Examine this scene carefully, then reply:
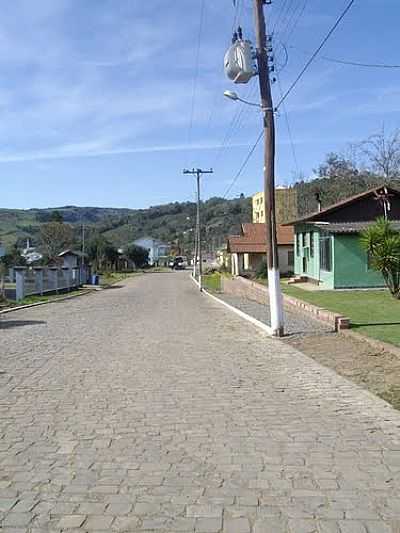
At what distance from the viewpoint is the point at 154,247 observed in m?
159

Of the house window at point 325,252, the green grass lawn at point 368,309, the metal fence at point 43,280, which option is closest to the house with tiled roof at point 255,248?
the metal fence at point 43,280

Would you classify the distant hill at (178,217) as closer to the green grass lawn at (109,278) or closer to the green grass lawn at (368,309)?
the green grass lawn at (109,278)

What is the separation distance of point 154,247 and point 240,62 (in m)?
145

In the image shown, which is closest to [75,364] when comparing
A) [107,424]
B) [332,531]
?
[107,424]

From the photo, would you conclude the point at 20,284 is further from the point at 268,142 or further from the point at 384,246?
A: the point at 268,142

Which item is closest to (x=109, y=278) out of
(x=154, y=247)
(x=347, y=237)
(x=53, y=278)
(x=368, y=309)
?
(x=53, y=278)

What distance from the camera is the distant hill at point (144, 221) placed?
11662cm

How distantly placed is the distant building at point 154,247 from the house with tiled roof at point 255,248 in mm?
89198

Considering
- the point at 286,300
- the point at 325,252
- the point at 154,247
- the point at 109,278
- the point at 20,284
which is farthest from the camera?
the point at 154,247

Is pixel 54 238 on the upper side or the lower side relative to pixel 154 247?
upper

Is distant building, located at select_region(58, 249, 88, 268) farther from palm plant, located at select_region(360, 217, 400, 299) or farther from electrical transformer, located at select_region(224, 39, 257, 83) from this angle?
electrical transformer, located at select_region(224, 39, 257, 83)

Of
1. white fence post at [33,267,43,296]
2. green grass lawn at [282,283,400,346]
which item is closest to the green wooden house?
green grass lawn at [282,283,400,346]

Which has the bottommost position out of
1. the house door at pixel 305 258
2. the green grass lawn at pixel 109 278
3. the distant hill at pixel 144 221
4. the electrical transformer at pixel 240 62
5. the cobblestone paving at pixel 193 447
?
the green grass lawn at pixel 109 278

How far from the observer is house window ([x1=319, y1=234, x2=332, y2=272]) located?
27.6 meters
